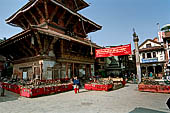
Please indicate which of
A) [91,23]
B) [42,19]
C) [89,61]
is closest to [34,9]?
Result: [42,19]

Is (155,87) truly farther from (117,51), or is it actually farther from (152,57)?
(152,57)

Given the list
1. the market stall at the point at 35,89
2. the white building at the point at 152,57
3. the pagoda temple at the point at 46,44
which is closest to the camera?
the market stall at the point at 35,89

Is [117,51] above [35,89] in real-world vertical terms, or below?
above

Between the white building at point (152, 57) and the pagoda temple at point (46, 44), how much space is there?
21.5m

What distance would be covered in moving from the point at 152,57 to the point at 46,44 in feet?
100

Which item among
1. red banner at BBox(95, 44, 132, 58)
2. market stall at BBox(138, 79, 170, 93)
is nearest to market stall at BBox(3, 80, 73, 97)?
red banner at BBox(95, 44, 132, 58)

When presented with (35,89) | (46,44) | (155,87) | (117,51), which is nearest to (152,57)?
(117,51)

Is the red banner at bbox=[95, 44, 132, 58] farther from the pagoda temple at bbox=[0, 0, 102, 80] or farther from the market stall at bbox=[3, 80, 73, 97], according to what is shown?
the market stall at bbox=[3, 80, 73, 97]

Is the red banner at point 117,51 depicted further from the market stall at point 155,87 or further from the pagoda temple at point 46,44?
the market stall at point 155,87

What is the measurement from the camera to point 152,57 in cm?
3253

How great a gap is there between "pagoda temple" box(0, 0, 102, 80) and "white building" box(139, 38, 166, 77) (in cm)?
2155

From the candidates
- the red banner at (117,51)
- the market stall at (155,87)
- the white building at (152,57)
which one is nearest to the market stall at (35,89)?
the red banner at (117,51)

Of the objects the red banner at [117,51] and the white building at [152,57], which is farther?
the white building at [152,57]

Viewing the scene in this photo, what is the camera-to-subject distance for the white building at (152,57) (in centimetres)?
3083
